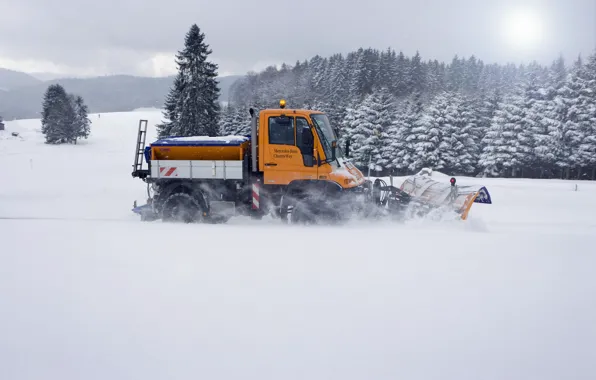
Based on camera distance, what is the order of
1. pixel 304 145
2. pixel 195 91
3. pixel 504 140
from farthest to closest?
1. pixel 504 140
2. pixel 195 91
3. pixel 304 145

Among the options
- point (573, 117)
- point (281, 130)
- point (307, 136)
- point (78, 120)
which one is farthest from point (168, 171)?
point (78, 120)

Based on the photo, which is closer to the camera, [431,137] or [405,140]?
[431,137]

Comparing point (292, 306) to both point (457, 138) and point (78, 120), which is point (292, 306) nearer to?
point (457, 138)

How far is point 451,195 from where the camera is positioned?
413 inches

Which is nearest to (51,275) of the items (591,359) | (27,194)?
(591,359)

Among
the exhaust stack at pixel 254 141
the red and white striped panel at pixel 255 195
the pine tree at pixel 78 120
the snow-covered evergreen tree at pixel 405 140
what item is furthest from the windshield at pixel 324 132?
the pine tree at pixel 78 120

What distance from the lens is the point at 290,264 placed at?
5.10 meters

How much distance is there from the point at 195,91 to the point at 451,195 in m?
27.8

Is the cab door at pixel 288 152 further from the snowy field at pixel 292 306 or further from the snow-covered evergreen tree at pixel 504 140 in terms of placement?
the snow-covered evergreen tree at pixel 504 140

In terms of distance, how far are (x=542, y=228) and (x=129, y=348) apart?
39.5 ft

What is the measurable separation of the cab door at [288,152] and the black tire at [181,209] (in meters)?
2.01

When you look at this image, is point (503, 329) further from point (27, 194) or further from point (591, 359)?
point (27, 194)

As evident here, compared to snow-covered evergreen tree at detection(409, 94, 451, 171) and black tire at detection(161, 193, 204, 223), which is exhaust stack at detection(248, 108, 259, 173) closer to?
black tire at detection(161, 193, 204, 223)

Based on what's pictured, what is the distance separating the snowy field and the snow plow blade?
10.7ft
